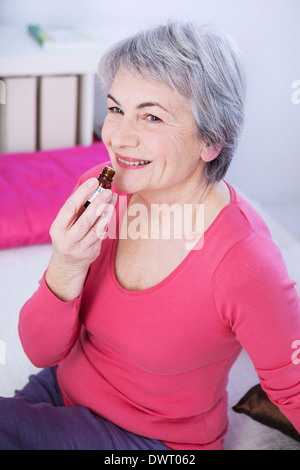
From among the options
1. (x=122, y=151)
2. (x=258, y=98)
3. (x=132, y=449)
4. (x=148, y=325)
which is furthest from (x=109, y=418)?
(x=258, y=98)

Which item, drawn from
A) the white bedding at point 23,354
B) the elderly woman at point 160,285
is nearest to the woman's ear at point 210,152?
the elderly woman at point 160,285

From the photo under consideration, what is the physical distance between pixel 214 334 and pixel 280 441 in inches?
13.6

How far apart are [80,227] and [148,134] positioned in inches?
7.2

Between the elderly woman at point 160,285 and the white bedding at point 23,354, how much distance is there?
3.9 inches

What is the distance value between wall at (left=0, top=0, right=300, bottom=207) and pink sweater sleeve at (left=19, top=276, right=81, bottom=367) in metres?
1.35

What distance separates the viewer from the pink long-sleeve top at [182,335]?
3.25 feet

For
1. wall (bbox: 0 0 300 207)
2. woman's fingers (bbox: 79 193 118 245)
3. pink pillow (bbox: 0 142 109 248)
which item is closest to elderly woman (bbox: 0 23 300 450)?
woman's fingers (bbox: 79 193 118 245)

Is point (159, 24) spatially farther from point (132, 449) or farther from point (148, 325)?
point (132, 449)

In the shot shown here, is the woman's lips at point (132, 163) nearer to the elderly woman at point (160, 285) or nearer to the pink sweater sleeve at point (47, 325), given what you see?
the elderly woman at point (160, 285)

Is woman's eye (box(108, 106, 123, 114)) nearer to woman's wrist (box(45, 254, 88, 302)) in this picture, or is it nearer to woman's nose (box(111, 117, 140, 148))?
Answer: woman's nose (box(111, 117, 140, 148))

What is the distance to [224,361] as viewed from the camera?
1110mm

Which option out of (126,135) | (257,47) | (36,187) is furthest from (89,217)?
(257,47)

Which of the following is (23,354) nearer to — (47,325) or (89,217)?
(47,325)

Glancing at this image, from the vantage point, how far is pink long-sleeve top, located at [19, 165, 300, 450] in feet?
3.25
